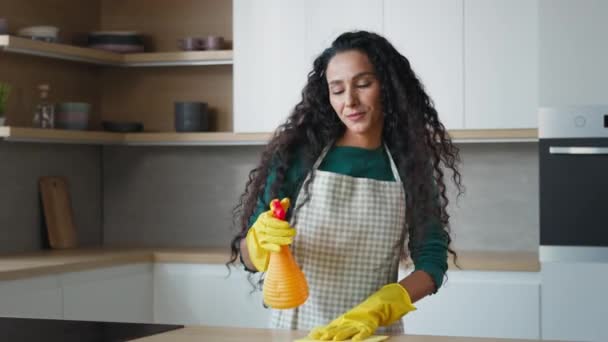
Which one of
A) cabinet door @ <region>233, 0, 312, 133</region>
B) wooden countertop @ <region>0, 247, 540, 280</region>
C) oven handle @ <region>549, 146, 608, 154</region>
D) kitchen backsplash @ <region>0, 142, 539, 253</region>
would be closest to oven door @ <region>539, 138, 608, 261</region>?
oven handle @ <region>549, 146, 608, 154</region>

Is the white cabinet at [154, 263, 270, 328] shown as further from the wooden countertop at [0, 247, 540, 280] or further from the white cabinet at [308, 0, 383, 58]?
the white cabinet at [308, 0, 383, 58]

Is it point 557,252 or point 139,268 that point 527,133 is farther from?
point 139,268

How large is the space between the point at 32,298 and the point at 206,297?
0.86 metres

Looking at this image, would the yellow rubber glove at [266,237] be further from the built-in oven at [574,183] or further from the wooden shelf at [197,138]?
the wooden shelf at [197,138]

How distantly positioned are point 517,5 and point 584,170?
72 centimetres

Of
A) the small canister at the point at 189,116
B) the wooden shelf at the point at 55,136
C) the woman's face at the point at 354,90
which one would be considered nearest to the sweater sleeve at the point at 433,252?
the woman's face at the point at 354,90

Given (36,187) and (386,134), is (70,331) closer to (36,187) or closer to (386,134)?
(386,134)

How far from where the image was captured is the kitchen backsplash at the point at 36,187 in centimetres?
471

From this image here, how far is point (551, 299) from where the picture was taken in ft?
13.7

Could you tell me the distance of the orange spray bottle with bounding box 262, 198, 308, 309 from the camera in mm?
2240

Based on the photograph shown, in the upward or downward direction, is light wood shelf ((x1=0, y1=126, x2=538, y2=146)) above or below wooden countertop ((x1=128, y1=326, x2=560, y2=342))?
above

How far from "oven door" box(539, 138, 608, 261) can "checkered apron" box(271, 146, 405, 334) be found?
1.69 meters

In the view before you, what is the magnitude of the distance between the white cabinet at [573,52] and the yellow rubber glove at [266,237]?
2.18 metres

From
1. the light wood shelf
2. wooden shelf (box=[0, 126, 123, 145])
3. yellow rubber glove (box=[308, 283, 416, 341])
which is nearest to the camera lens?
yellow rubber glove (box=[308, 283, 416, 341])
